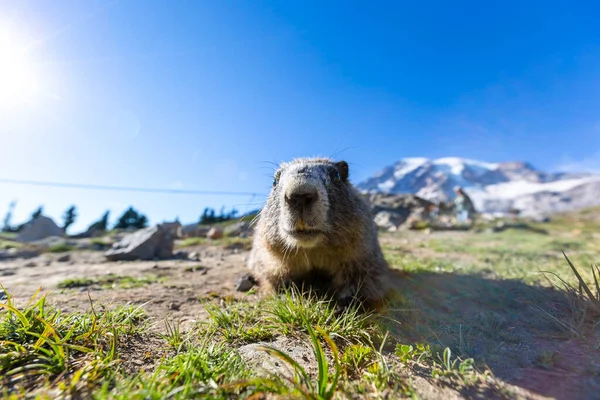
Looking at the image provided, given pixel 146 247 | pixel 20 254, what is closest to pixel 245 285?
pixel 146 247

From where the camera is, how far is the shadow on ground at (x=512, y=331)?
1562 mm

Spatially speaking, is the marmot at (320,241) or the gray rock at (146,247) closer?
the marmot at (320,241)

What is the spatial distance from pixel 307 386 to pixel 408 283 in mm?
2760

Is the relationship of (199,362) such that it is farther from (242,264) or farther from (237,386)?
(242,264)

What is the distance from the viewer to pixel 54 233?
1866 cm

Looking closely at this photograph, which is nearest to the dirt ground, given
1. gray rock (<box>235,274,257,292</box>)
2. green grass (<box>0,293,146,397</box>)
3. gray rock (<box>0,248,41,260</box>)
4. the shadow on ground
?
gray rock (<box>235,274,257,292</box>)

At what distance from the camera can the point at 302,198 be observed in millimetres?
2568

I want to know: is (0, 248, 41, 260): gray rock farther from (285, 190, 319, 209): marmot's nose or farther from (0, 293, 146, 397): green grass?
(285, 190, 319, 209): marmot's nose

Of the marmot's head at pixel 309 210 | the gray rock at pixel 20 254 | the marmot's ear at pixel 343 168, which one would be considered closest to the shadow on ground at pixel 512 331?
the marmot's head at pixel 309 210

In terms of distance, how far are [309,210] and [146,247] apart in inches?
268

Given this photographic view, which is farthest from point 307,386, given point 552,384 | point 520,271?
point 520,271

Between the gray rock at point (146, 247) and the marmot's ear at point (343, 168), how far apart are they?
20.7 ft

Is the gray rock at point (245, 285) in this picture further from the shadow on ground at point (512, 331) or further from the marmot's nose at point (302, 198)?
the shadow on ground at point (512, 331)

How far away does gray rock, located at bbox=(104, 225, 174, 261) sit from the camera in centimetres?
729
